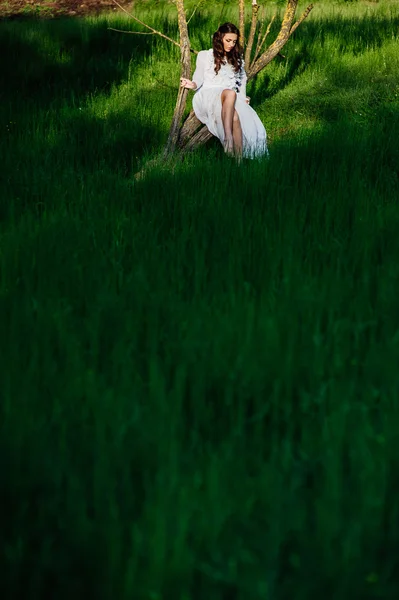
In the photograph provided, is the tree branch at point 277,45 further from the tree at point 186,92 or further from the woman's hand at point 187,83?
the woman's hand at point 187,83

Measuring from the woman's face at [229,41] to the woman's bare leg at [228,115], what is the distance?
393mm

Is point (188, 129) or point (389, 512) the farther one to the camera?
point (188, 129)

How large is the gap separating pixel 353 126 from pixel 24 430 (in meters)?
5.06

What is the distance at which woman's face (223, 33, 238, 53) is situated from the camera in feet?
22.2

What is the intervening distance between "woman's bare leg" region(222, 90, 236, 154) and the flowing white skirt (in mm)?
58

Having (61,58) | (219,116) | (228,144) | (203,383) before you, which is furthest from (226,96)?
(203,383)

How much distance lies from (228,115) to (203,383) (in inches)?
182

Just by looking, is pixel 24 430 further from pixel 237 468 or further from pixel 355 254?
pixel 355 254

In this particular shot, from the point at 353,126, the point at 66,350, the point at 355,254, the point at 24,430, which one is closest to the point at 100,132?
the point at 353,126

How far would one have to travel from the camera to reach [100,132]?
7219mm

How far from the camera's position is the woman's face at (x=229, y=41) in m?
6.76

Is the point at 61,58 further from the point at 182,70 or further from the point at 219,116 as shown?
the point at 219,116

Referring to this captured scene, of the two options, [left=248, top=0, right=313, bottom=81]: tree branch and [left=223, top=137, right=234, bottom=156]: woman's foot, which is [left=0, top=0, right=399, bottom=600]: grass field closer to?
[left=223, top=137, right=234, bottom=156]: woman's foot

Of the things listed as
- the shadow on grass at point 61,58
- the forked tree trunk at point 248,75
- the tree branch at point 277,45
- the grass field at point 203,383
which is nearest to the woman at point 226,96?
the forked tree trunk at point 248,75
